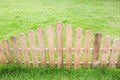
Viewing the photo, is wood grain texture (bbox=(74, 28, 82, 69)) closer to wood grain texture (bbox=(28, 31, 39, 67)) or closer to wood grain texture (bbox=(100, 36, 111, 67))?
wood grain texture (bbox=(100, 36, 111, 67))

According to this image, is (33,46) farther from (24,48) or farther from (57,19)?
(57,19)

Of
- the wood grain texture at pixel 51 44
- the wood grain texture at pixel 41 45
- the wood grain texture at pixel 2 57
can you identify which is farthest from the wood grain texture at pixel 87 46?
the wood grain texture at pixel 2 57

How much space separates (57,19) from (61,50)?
332 cm

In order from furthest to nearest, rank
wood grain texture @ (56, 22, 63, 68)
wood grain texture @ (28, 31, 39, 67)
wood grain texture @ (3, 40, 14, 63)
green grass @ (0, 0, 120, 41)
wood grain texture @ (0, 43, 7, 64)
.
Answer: green grass @ (0, 0, 120, 41)
wood grain texture @ (0, 43, 7, 64)
wood grain texture @ (3, 40, 14, 63)
wood grain texture @ (28, 31, 39, 67)
wood grain texture @ (56, 22, 63, 68)

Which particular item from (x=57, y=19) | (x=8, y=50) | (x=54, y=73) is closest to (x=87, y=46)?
(x=54, y=73)

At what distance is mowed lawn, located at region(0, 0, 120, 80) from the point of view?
4.25m

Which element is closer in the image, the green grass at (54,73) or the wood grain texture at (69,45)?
the wood grain texture at (69,45)

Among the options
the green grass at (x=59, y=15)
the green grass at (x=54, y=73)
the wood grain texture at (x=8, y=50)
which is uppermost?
the wood grain texture at (x=8, y=50)

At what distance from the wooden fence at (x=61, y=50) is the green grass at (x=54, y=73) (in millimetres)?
116

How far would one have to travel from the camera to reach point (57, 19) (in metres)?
7.36

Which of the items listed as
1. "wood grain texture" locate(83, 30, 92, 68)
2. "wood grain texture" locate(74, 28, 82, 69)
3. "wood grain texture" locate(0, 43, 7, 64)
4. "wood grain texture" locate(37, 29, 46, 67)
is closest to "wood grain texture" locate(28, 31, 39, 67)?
"wood grain texture" locate(37, 29, 46, 67)

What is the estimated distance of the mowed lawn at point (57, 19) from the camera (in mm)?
4254

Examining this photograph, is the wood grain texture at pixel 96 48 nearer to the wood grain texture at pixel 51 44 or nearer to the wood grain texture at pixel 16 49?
the wood grain texture at pixel 51 44

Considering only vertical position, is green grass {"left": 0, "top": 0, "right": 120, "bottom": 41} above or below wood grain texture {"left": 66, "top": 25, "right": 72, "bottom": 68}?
below
